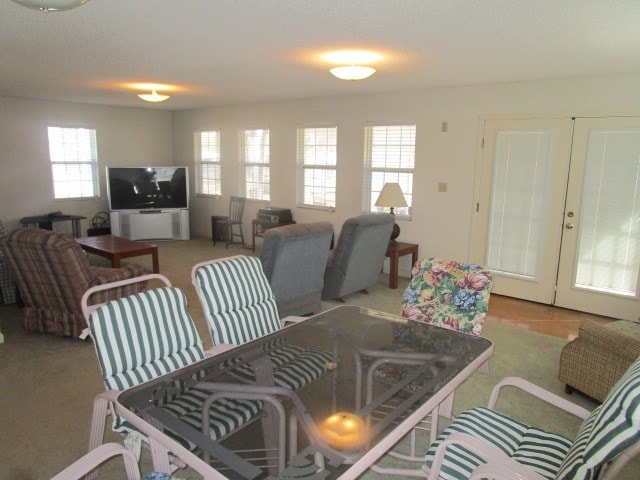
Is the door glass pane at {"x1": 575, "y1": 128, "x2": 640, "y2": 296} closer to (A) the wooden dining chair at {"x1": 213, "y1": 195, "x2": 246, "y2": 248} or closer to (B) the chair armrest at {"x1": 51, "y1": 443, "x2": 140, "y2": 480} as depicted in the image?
(B) the chair armrest at {"x1": 51, "y1": 443, "x2": 140, "y2": 480}

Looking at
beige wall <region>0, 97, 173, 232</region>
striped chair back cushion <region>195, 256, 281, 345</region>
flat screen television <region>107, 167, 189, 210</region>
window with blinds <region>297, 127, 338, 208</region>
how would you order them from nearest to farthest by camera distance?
striped chair back cushion <region>195, 256, 281, 345</region> < window with blinds <region>297, 127, 338, 208</region> < beige wall <region>0, 97, 173, 232</region> < flat screen television <region>107, 167, 189, 210</region>

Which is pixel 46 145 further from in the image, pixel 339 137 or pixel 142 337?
pixel 142 337

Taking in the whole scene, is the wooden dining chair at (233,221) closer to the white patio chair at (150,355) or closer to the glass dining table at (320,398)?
the glass dining table at (320,398)

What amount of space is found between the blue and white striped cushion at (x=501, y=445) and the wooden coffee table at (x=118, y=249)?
4.15 meters

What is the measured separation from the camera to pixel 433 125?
5406 millimetres

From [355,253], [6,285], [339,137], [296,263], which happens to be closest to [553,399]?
[296,263]

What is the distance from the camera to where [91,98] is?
6.77 meters

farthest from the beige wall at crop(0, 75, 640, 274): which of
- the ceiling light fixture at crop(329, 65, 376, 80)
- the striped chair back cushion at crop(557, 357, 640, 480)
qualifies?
the striped chair back cushion at crop(557, 357, 640, 480)

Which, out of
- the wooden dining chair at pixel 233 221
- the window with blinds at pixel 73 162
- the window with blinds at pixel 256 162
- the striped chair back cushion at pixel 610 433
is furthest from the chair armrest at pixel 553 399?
the window with blinds at pixel 73 162

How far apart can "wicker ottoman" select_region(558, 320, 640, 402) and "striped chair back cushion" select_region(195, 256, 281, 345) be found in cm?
186

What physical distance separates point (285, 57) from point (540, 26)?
75.1 inches

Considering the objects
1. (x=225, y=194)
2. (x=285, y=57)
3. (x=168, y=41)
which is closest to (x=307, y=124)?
(x=225, y=194)

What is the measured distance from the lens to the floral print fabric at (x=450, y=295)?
2514 millimetres

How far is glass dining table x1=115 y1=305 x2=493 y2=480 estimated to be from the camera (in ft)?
4.36
